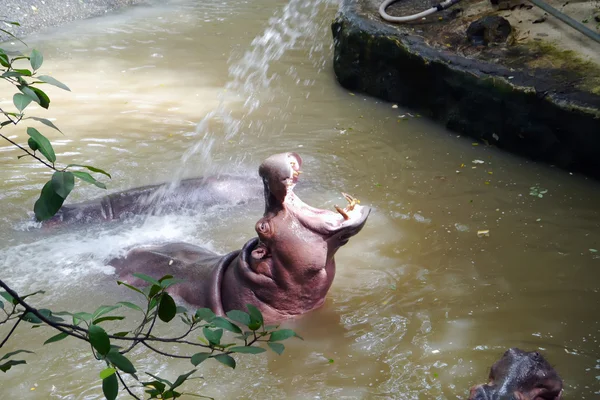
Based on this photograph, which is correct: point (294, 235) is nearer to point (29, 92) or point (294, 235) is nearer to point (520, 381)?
point (520, 381)

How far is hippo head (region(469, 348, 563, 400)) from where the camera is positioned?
2.77 meters

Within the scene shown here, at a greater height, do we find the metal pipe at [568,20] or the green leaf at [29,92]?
the green leaf at [29,92]

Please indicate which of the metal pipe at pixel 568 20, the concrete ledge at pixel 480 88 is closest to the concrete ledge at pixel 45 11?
the concrete ledge at pixel 480 88

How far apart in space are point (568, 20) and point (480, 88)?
3.78ft

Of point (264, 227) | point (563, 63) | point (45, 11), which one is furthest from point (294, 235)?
point (45, 11)

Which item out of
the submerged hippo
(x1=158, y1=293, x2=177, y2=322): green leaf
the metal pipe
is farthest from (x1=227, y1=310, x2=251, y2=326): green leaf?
the metal pipe

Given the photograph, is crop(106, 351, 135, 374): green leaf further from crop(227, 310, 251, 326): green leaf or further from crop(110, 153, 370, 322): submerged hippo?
crop(110, 153, 370, 322): submerged hippo

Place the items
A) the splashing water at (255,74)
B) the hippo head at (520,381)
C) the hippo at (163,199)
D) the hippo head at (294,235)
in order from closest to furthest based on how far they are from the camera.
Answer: the hippo head at (520,381), the hippo head at (294,235), the hippo at (163,199), the splashing water at (255,74)

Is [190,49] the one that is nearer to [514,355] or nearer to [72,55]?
[72,55]

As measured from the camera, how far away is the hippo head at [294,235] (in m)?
3.54

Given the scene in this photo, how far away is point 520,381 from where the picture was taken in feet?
9.12

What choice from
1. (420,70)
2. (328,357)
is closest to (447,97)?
(420,70)

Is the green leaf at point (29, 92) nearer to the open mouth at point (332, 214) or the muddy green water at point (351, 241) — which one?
the open mouth at point (332, 214)

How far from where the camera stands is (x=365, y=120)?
7.31 meters
